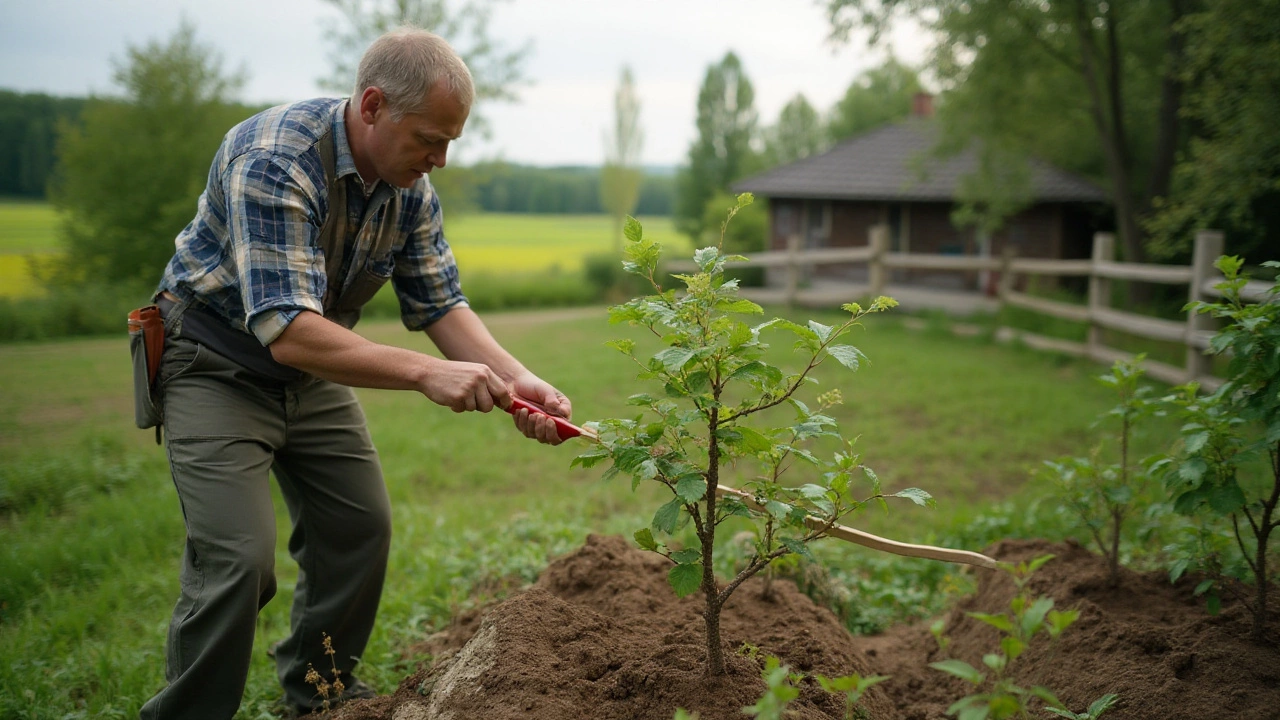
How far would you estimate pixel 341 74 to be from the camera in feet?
57.8

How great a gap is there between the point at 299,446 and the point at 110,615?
1.72m

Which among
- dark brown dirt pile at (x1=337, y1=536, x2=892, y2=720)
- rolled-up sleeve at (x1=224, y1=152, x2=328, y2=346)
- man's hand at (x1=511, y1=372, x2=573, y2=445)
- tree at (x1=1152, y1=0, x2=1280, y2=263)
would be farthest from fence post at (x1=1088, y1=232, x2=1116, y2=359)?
rolled-up sleeve at (x1=224, y1=152, x2=328, y2=346)

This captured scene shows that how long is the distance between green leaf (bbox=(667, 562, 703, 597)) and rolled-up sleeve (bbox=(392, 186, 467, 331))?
1.54 metres

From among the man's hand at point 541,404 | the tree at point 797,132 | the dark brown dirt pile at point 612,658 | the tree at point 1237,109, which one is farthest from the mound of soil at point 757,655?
the tree at point 797,132

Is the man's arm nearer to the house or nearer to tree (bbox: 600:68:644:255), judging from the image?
the house

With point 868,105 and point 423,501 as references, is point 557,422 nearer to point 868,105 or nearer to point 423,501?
point 423,501

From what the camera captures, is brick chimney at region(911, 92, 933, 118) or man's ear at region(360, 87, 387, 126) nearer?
man's ear at region(360, 87, 387, 126)

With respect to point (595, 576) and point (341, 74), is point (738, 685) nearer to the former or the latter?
point (595, 576)

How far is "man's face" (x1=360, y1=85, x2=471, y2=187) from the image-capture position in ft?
8.63

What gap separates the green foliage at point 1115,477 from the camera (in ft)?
10.9

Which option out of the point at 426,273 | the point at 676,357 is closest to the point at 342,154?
the point at 426,273

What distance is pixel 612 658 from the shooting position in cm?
256

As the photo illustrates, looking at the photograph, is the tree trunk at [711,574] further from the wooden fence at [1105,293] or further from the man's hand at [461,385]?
the wooden fence at [1105,293]

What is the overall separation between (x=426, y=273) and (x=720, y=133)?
1418 inches
